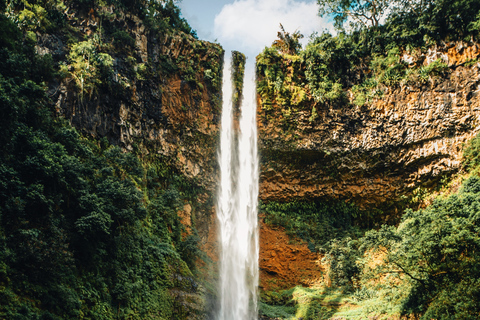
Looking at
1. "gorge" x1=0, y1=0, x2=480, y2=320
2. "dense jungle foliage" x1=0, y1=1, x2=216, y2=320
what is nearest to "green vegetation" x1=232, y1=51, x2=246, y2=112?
"gorge" x1=0, y1=0, x2=480, y2=320

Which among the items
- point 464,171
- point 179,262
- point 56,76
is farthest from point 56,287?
point 464,171

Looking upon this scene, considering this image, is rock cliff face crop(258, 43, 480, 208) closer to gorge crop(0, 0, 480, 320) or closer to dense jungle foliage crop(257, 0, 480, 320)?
gorge crop(0, 0, 480, 320)

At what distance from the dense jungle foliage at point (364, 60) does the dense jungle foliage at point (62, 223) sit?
1081cm

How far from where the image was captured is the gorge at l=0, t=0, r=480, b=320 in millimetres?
8406

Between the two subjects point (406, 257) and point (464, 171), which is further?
point (464, 171)

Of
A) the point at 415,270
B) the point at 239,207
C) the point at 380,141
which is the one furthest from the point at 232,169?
the point at 415,270

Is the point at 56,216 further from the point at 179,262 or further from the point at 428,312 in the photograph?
the point at 428,312

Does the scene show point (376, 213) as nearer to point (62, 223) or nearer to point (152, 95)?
point (152, 95)

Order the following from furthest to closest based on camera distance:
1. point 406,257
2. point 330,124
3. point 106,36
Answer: point 330,124 → point 106,36 → point 406,257

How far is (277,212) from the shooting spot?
20.3m

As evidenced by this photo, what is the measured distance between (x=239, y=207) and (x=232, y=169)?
2.41 m

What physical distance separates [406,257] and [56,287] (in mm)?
10310

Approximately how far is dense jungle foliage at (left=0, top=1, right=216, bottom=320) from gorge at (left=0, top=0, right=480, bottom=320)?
5 centimetres

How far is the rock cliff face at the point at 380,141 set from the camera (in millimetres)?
16094
